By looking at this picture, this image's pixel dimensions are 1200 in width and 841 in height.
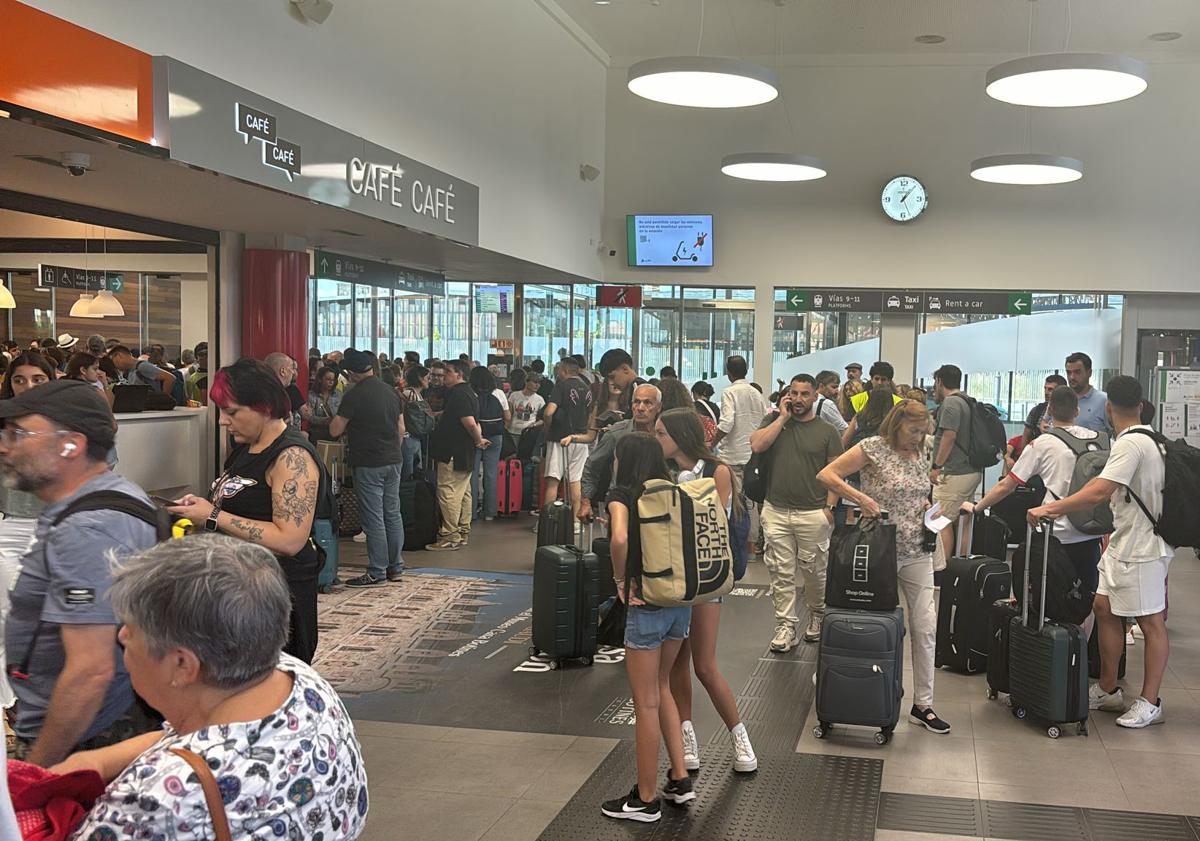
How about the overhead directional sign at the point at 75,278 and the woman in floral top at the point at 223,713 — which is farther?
the overhead directional sign at the point at 75,278

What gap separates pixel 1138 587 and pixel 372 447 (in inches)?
216

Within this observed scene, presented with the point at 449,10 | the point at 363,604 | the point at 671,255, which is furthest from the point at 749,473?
the point at 671,255

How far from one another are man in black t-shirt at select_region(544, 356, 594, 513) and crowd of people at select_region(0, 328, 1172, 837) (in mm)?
34

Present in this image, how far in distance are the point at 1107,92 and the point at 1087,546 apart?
18.6 ft

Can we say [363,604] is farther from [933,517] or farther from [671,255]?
[671,255]

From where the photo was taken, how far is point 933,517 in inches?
217

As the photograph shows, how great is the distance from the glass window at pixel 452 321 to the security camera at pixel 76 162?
368 inches

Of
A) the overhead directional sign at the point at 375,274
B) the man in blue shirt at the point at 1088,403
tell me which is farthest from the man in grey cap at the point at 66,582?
the man in blue shirt at the point at 1088,403

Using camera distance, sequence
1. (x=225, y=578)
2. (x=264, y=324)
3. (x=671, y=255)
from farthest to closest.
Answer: (x=671, y=255) < (x=264, y=324) < (x=225, y=578)

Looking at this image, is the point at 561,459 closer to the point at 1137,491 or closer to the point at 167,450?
the point at 167,450

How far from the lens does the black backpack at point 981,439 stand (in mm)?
10000

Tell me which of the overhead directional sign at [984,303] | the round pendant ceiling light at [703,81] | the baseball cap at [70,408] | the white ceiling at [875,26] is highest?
the white ceiling at [875,26]

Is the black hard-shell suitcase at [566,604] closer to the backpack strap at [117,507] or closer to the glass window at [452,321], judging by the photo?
the backpack strap at [117,507]

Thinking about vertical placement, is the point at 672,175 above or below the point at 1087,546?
above
